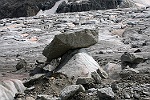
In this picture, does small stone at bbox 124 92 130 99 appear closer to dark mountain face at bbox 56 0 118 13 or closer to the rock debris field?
the rock debris field

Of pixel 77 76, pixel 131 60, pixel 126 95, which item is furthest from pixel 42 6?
pixel 126 95

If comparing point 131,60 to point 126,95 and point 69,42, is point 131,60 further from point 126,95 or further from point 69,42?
point 126,95

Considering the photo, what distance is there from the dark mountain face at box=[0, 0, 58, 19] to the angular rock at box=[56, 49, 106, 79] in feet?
→ 209

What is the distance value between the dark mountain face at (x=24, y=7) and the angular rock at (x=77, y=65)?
6382 centimetres

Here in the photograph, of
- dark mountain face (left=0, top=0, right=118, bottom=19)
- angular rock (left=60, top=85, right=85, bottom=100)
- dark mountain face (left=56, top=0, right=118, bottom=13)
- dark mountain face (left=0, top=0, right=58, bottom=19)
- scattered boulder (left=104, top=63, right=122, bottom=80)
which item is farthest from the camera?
dark mountain face (left=0, top=0, right=58, bottom=19)

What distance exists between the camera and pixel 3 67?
1462cm

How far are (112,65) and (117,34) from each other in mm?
14053

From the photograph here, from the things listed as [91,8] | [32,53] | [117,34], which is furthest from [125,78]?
[91,8]

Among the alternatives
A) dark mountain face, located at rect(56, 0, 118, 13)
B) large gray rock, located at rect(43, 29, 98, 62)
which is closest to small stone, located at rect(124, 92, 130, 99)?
large gray rock, located at rect(43, 29, 98, 62)

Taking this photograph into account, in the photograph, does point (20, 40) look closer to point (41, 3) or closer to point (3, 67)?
point (3, 67)

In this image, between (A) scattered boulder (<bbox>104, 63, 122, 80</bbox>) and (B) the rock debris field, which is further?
(A) scattered boulder (<bbox>104, 63, 122, 80</bbox>)

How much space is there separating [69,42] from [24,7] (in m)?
66.1

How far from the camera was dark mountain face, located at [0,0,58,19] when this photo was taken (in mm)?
75338

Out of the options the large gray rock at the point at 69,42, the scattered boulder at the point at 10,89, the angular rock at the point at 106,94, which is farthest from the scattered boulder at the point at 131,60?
the angular rock at the point at 106,94
